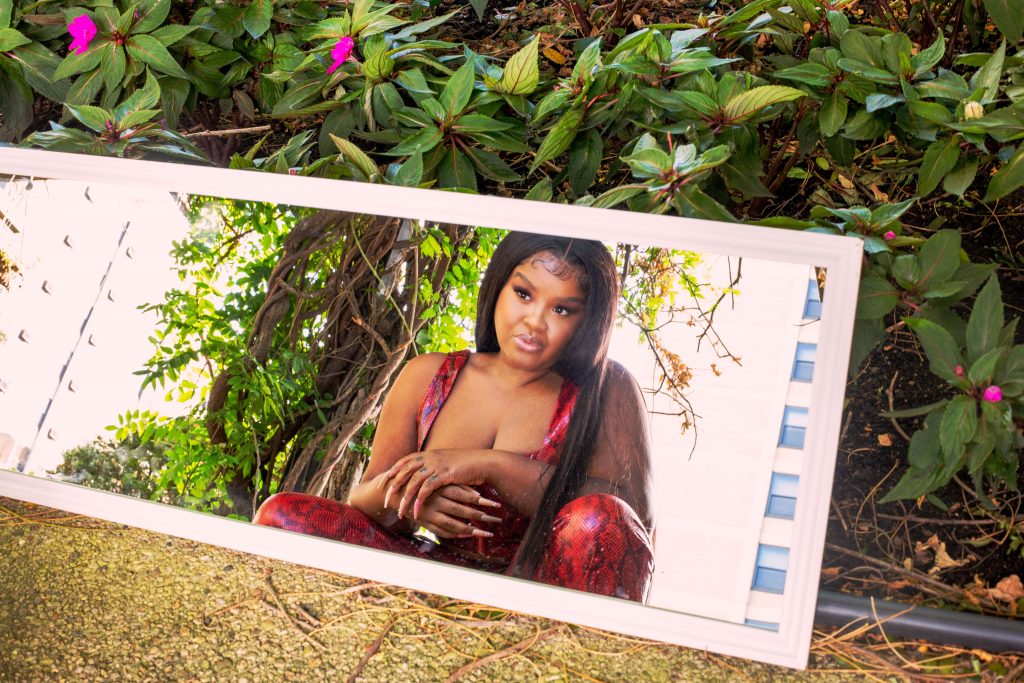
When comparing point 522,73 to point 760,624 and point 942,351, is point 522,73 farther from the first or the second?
point 760,624

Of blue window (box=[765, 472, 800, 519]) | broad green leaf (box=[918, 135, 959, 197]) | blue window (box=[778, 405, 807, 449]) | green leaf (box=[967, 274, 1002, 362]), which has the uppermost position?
broad green leaf (box=[918, 135, 959, 197])

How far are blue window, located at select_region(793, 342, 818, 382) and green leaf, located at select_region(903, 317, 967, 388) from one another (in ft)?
0.53

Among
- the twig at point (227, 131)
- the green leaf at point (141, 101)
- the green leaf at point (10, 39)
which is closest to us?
the green leaf at point (141, 101)

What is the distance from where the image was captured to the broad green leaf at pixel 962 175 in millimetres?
1114

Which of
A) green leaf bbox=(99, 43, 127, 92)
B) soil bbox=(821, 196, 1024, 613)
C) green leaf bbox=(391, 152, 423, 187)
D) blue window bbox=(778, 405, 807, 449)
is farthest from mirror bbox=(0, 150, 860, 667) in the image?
soil bbox=(821, 196, 1024, 613)

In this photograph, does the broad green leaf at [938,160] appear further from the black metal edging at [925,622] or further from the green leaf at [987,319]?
the black metal edging at [925,622]

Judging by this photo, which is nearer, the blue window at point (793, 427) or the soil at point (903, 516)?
the blue window at point (793, 427)

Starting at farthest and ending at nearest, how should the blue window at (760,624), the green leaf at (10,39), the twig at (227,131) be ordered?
the twig at (227,131), the green leaf at (10,39), the blue window at (760,624)

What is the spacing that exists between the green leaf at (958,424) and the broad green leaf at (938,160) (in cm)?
33

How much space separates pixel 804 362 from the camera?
937 millimetres

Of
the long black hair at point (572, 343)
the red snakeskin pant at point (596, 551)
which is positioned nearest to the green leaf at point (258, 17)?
the long black hair at point (572, 343)

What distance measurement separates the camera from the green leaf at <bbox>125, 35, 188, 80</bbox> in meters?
1.28

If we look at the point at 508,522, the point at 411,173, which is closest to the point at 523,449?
the point at 508,522

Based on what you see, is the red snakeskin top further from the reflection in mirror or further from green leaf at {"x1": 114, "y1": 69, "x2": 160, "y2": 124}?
green leaf at {"x1": 114, "y1": 69, "x2": 160, "y2": 124}
